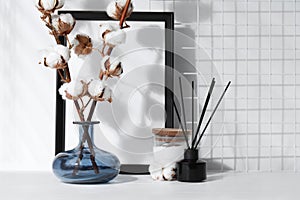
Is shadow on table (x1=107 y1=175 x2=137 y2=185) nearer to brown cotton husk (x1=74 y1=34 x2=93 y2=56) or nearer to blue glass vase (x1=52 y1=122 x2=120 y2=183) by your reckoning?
blue glass vase (x1=52 y1=122 x2=120 y2=183)

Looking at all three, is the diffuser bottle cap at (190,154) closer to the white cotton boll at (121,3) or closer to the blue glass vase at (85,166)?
the blue glass vase at (85,166)

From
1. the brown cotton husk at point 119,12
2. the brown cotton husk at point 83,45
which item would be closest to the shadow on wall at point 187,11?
the brown cotton husk at point 119,12

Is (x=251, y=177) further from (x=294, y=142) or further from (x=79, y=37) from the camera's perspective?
(x=79, y=37)

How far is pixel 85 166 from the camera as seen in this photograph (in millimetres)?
1303

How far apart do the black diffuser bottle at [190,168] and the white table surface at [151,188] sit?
21mm

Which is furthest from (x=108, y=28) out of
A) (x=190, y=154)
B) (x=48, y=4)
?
(x=190, y=154)

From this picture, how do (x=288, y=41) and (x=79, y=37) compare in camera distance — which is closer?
(x=79, y=37)

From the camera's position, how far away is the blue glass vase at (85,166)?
1298 millimetres

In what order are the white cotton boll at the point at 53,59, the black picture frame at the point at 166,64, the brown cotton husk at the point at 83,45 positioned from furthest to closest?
the black picture frame at the point at 166,64
the brown cotton husk at the point at 83,45
the white cotton boll at the point at 53,59

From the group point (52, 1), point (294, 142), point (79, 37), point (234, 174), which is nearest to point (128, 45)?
point (79, 37)

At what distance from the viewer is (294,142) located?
156 cm

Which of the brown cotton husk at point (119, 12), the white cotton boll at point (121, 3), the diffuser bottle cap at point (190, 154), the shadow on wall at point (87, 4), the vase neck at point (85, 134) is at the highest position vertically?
the shadow on wall at point (87, 4)

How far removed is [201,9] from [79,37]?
42 centimetres

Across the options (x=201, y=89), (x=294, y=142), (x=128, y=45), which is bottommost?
(x=294, y=142)
